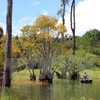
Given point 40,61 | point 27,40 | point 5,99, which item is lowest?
point 5,99

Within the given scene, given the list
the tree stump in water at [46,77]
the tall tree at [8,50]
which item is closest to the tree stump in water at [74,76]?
the tree stump in water at [46,77]

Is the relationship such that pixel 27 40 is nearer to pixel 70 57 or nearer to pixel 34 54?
pixel 34 54

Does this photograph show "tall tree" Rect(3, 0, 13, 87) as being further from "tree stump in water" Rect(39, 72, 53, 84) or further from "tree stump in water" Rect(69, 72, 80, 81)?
"tree stump in water" Rect(69, 72, 80, 81)

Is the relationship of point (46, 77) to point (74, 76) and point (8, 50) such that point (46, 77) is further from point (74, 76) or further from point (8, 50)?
point (8, 50)

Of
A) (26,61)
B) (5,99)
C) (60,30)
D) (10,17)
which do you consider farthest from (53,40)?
(5,99)

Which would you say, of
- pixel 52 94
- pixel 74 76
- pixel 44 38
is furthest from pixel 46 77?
pixel 52 94

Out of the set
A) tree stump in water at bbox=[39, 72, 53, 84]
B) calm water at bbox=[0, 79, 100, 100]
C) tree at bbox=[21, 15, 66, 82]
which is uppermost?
tree at bbox=[21, 15, 66, 82]

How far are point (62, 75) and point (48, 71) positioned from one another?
5435mm

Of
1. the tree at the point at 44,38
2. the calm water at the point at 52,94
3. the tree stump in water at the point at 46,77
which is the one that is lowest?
the calm water at the point at 52,94

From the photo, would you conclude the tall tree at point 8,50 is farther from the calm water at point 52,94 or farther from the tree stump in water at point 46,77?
the tree stump in water at point 46,77

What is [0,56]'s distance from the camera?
42969 mm

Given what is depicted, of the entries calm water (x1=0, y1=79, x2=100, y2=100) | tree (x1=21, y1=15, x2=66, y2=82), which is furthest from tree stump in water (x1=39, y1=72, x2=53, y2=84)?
calm water (x1=0, y1=79, x2=100, y2=100)

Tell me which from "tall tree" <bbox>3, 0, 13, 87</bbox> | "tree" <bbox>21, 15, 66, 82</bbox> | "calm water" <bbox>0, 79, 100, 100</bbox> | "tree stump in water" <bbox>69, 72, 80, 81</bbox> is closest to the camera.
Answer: "calm water" <bbox>0, 79, 100, 100</bbox>

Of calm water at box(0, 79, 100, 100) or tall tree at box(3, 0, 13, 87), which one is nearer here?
calm water at box(0, 79, 100, 100)
